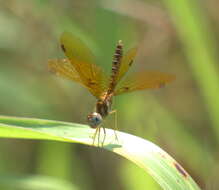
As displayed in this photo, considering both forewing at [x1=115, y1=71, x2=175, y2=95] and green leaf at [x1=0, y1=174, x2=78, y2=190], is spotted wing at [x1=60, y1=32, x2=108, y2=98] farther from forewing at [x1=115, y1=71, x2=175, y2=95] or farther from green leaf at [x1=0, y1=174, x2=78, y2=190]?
green leaf at [x1=0, y1=174, x2=78, y2=190]

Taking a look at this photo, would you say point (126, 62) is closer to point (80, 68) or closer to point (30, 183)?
point (80, 68)

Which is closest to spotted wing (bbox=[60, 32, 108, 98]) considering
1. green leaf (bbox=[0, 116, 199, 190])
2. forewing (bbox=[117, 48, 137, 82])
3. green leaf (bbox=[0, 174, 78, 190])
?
forewing (bbox=[117, 48, 137, 82])

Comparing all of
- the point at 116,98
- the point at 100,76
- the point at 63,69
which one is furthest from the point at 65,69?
the point at 116,98

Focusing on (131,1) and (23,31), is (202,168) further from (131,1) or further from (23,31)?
(23,31)

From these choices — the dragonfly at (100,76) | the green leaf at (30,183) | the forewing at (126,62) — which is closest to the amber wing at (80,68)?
the dragonfly at (100,76)


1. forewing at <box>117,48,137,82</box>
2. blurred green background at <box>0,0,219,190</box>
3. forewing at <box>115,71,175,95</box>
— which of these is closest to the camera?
forewing at <box>115,71,175,95</box>

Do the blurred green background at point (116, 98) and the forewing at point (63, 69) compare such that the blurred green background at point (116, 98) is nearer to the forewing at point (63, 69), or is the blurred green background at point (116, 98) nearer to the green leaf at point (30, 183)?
the green leaf at point (30, 183)

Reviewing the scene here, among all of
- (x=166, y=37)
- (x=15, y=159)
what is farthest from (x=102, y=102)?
(x=166, y=37)
